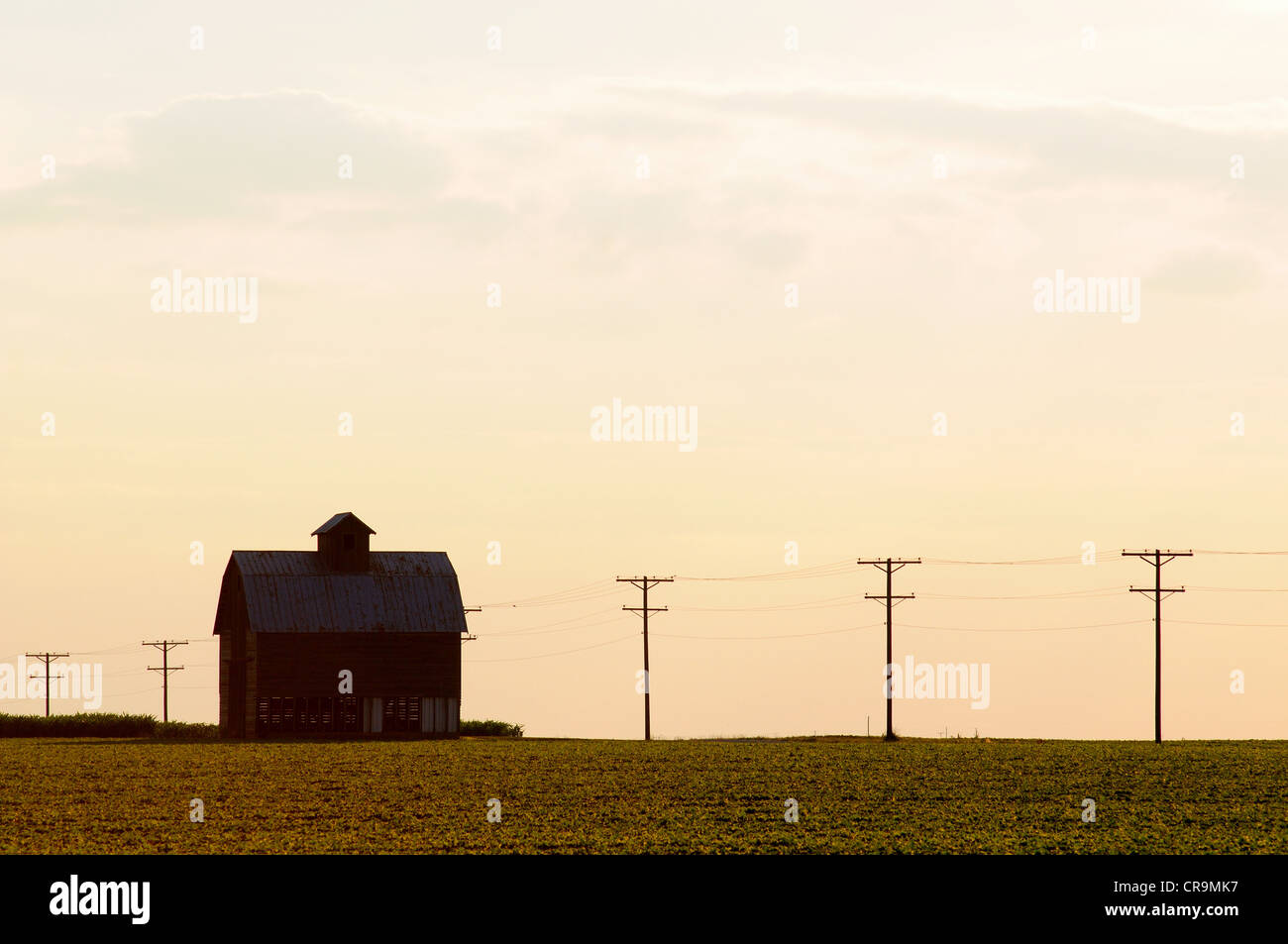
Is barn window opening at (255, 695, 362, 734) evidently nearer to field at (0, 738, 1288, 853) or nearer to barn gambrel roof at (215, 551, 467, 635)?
barn gambrel roof at (215, 551, 467, 635)

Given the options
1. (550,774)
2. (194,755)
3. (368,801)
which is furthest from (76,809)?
(194,755)

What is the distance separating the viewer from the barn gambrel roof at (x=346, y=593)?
78938 millimetres

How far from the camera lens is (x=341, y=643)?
7869cm

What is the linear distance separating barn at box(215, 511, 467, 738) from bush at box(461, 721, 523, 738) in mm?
8554

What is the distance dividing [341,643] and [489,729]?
1483cm

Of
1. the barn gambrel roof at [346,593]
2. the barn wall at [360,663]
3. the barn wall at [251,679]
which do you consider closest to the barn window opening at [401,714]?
the barn wall at [360,663]

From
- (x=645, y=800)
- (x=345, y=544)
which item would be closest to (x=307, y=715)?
(x=345, y=544)

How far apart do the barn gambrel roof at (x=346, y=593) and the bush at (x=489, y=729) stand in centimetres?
967

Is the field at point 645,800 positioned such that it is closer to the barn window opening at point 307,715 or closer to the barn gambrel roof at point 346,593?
the barn window opening at point 307,715

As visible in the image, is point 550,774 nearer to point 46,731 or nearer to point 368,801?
point 368,801

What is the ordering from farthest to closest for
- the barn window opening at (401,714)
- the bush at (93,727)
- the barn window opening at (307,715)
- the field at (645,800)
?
1. the bush at (93,727)
2. the barn window opening at (401,714)
3. the barn window opening at (307,715)
4. the field at (645,800)

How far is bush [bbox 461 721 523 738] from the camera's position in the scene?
292ft
